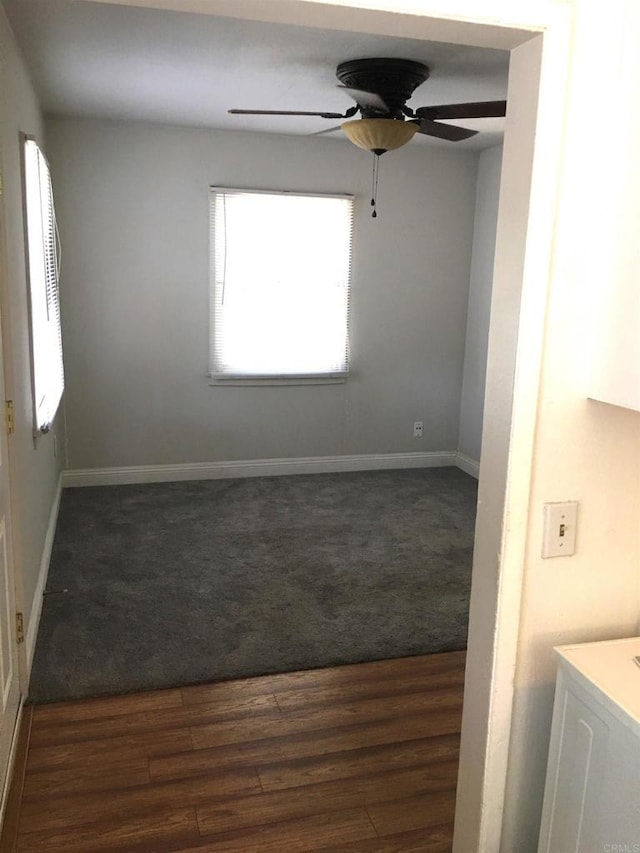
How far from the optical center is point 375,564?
4.04 m

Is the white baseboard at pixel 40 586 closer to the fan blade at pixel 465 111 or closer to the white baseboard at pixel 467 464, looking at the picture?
the fan blade at pixel 465 111

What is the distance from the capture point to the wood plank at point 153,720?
252cm

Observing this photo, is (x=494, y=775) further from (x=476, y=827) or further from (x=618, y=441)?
(x=618, y=441)

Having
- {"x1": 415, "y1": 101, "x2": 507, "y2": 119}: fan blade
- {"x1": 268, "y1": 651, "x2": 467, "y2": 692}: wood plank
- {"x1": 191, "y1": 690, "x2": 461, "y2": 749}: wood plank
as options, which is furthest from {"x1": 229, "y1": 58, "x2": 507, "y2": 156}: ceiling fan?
{"x1": 191, "y1": 690, "x2": 461, "y2": 749}: wood plank

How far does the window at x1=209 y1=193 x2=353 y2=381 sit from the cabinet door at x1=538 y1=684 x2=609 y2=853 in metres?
4.14

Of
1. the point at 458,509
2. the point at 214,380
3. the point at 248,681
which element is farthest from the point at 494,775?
the point at 214,380

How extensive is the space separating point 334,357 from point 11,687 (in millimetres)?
3654

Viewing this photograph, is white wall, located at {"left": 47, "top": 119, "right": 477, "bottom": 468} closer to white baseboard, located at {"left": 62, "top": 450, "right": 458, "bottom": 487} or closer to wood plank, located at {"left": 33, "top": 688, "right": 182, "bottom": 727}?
white baseboard, located at {"left": 62, "top": 450, "right": 458, "bottom": 487}

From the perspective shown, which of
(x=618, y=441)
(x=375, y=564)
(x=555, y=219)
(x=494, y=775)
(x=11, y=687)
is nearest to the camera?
(x=555, y=219)

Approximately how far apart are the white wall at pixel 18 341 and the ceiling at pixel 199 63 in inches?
8.3

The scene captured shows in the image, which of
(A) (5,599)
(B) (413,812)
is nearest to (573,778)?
(B) (413,812)

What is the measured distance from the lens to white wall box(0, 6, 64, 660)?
2529mm

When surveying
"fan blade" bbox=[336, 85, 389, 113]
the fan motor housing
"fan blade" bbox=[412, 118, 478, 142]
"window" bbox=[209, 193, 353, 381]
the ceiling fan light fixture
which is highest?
the fan motor housing

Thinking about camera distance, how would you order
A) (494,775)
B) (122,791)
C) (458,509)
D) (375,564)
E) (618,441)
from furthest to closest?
(458,509) < (375,564) < (122,791) < (494,775) < (618,441)
